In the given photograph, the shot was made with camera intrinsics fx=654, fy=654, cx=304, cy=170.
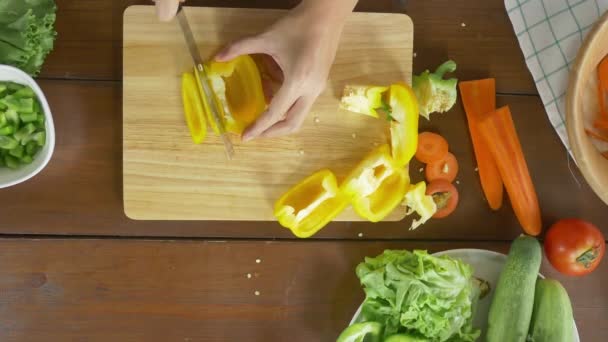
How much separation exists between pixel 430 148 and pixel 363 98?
155mm

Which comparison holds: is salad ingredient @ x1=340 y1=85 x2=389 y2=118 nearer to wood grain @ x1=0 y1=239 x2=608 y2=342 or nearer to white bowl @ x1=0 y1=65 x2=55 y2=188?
wood grain @ x1=0 y1=239 x2=608 y2=342

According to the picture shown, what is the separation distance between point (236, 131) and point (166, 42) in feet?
0.58

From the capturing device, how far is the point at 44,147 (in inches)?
38.4

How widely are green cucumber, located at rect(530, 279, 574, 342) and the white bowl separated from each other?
814mm

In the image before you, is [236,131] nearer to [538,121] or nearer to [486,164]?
[486,164]

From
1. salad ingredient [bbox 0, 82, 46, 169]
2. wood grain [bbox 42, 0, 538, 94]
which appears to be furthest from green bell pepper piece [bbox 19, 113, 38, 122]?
wood grain [bbox 42, 0, 538, 94]

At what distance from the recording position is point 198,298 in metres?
1.08

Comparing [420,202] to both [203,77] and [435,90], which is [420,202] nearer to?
[435,90]

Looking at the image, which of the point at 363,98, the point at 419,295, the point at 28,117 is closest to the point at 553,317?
the point at 419,295

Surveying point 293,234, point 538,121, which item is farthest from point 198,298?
point 538,121

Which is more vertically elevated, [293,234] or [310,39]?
[310,39]

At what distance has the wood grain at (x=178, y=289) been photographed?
104cm

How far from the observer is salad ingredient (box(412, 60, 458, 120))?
1082 millimetres

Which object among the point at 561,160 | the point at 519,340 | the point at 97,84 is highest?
the point at 97,84
